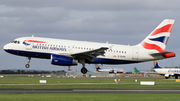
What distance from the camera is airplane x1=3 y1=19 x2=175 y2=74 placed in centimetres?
4800

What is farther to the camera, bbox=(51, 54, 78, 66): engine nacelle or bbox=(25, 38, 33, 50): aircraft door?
bbox=(25, 38, 33, 50): aircraft door

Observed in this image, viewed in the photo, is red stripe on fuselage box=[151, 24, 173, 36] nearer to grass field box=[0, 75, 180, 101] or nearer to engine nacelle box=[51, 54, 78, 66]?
grass field box=[0, 75, 180, 101]

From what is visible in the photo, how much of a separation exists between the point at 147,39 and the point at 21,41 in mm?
23487

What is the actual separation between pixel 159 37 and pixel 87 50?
49.2ft

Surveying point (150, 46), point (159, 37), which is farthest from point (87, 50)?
point (159, 37)

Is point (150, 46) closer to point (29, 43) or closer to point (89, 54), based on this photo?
point (89, 54)

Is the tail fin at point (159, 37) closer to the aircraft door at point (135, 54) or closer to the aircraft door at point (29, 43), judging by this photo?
the aircraft door at point (135, 54)

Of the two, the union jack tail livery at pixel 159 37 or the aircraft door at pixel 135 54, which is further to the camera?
the union jack tail livery at pixel 159 37

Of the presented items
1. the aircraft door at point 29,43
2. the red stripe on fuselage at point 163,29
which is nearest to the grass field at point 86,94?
the aircraft door at point 29,43

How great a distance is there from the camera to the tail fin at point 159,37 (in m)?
54.2

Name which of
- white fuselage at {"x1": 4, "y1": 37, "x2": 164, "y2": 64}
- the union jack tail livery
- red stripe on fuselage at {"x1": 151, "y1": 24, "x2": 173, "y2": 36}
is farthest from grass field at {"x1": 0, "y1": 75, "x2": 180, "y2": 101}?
red stripe on fuselage at {"x1": 151, "y1": 24, "x2": 173, "y2": 36}

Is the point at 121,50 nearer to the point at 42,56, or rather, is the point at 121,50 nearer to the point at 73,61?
the point at 73,61

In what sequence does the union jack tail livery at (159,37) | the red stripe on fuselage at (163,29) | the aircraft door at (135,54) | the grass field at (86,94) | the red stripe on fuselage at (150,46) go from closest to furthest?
1. the grass field at (86,94)
2. the aircraft door at (135,54)
3. the red stripe on fuselage at (150,46)
4. the union jack tail livery at (159,37)
5. the red stripe on fuselage at (163,29)

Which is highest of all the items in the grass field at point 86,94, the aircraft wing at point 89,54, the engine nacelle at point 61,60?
the aircraft wing at point 89,54
